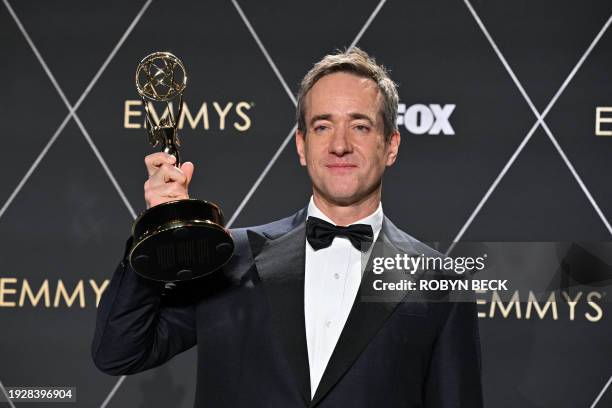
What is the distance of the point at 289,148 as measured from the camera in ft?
9.61

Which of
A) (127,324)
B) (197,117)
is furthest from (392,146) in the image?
(197,117)

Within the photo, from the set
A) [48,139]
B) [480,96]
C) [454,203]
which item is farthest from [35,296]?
[480,96]

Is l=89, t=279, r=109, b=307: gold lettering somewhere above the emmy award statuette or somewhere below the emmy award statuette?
above

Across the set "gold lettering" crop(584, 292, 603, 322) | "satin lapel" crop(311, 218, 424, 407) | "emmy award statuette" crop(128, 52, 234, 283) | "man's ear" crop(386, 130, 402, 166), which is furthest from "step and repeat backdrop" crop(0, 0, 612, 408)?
"emmy award statuette" crop(128, 52, 234, 283)

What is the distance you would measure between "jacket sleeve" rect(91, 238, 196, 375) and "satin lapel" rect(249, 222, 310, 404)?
0.76ft

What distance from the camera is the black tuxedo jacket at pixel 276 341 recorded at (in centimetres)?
165

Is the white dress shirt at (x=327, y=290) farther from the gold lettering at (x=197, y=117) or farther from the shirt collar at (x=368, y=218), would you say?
the gold lettering at (x=197, y=117)

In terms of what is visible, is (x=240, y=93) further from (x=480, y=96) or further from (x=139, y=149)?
(x=480, y=96)

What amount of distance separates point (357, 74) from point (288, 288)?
0.48 metres

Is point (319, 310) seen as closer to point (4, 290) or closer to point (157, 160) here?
point (157, 160)

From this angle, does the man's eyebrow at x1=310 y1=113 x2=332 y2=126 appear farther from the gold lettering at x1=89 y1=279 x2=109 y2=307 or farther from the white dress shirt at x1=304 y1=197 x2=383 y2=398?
the gold lettering at x1=89 y1=279 x2=109 y2=307

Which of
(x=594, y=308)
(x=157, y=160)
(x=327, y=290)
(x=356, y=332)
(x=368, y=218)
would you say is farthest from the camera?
(x=594, y=308)

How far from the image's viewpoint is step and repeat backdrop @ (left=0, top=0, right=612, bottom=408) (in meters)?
2.90

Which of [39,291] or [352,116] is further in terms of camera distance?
[39,291]
